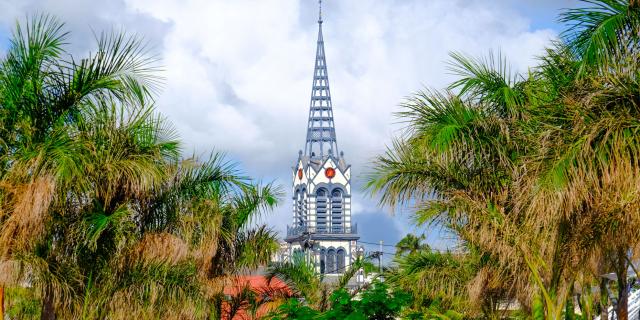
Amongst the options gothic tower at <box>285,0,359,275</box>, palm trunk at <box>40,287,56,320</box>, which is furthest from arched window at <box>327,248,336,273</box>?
palm trunk at <box>40,287,56,320</box>

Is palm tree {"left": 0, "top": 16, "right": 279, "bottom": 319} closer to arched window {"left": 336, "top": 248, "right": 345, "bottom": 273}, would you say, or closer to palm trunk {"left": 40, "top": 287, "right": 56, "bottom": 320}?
palm trunk {"left": 40, "top": 287, "right": 56, "bottom": 320}

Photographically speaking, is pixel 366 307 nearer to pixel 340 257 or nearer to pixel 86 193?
pixel 86 193

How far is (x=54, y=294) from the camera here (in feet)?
36.3

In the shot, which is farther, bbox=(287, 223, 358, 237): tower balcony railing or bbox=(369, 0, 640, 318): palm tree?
bbox=(287, 223, 358, 237): tower balcony railing

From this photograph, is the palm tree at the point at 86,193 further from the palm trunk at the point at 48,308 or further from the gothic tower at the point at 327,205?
the gothic tower at the point at 327,205

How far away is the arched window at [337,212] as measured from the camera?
130 metres

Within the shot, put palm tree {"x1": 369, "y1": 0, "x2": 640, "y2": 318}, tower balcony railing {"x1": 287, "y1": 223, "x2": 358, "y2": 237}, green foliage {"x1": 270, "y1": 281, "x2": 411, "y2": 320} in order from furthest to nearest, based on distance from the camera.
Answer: tower balcony railing {"x1": 287, "y1": 223, "x2": 358, "y2": 237} < green foliage {"x1": 270, "y1": 281, "x2": 411, "y2": 320} < palm tree {"x1": 369, "y1": 0, "x2": 640, "y2": 318}

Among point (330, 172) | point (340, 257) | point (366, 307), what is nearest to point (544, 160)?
point (366, 307)

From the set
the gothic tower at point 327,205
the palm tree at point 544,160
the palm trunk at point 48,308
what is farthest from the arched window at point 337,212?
the palm trunk at point 48,308

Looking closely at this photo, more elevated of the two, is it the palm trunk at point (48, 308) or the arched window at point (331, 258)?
the arched window at point (331, 258)

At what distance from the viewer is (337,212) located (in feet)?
430

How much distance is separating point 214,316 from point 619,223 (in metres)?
11.3

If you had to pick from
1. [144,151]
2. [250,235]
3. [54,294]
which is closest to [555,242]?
[144,151]

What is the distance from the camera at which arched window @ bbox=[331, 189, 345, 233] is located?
130 meters
